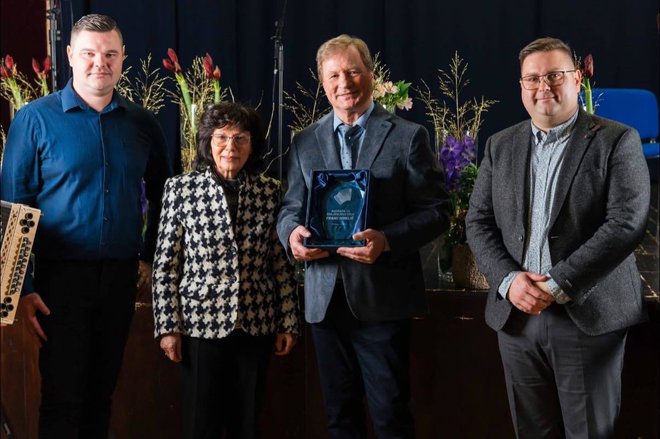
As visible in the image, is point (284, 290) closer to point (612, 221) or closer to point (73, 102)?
point (73, 102)

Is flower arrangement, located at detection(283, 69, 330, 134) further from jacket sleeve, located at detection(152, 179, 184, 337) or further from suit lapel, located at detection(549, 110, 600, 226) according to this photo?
suit lapel, located at detection(549, 110, 600, 226)

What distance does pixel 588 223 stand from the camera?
8.24ft

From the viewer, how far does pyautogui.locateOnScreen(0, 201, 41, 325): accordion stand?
2580 mm

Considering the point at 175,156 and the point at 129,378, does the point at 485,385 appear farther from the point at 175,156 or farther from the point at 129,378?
the point at 175,156

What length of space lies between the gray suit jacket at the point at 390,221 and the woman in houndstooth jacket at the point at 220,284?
13 centimetres

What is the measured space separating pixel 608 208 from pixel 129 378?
184cm

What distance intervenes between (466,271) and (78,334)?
1.34m

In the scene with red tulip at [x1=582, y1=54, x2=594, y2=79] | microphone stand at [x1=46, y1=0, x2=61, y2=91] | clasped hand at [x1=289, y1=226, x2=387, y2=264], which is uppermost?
microphone stand at [x1=46, y1=0, x2=61, y2=91]

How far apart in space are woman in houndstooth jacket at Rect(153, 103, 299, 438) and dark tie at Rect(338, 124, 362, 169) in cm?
27

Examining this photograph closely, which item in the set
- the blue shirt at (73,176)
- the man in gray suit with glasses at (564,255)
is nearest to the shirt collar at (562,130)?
the man in gray suit with glasses at (564,255)

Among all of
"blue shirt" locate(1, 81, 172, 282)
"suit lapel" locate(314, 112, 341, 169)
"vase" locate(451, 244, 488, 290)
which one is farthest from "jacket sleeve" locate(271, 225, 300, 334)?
"vase" locate(451, 244, 488, 290)

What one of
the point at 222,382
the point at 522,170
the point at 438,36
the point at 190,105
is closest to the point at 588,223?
the point at 522,170

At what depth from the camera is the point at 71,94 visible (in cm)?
289

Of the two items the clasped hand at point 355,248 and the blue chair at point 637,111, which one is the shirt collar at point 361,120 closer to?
the clasped hand at point 355,248
